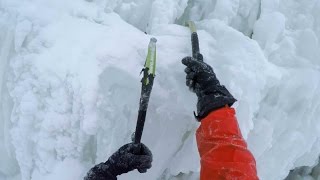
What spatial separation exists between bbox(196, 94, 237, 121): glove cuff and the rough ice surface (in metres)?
0.26

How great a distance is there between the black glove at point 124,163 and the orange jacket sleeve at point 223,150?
268mm

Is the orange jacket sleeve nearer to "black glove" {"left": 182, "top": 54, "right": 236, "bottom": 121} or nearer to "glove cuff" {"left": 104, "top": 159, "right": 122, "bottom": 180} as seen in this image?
"black glove" {"left": 182, "top": 54, "right": 236, "bottom": 121}

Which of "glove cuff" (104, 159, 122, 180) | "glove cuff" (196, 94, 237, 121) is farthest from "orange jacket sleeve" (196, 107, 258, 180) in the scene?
"glove cuff" (104, 159, 122, 180)

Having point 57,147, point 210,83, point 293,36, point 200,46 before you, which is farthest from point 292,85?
point 57,147

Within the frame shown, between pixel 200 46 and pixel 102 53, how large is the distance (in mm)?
596

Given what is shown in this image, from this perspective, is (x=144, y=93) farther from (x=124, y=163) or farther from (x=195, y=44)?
(x=195, y=44)

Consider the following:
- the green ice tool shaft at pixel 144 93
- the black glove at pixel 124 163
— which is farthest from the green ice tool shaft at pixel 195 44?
the black glove at pixel 124 163

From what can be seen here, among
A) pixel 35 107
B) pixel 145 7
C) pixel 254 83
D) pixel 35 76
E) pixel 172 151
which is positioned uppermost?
pixel 145 7

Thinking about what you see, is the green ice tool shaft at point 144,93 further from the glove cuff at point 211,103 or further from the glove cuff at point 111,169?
the glove cuff at point 211,103

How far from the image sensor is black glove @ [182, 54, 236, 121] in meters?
1.92

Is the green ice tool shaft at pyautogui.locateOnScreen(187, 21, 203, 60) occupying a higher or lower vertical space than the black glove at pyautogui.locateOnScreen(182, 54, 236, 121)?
Result: higher

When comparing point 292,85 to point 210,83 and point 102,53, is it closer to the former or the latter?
point 210,83

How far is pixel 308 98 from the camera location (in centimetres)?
264

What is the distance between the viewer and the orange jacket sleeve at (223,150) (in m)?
1.69
